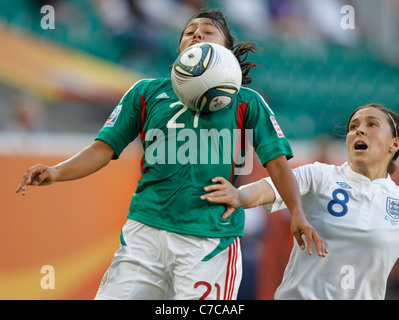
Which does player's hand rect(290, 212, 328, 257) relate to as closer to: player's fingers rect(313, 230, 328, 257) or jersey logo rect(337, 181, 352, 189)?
player's fingers rect(313, 230, 328, 257)

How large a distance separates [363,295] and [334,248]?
30cm

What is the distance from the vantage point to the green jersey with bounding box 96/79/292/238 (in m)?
2.81

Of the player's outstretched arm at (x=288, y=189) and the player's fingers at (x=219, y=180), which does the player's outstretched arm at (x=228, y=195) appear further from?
the player's outstretched arm at (x=288, y=189)

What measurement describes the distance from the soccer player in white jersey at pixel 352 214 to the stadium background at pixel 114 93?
3.03 meters

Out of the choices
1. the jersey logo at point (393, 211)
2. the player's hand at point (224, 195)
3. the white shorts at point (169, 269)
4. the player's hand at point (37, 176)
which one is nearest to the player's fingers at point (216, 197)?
the player's hand at point (224, 195)

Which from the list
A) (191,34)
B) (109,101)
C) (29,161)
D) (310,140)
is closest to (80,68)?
(109,101)

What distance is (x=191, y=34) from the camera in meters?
3.11

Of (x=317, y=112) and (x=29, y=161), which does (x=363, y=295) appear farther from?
(x=317, y=112)

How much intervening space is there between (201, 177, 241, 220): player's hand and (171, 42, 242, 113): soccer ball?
1.17 ft

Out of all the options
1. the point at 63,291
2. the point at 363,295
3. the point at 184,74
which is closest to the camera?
the point at 184,74

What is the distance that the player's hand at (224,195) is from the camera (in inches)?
109

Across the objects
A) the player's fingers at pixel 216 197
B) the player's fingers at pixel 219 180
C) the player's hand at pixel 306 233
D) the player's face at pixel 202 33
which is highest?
the player's face at pixel 202 33

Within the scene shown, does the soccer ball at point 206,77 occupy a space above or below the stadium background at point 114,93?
below

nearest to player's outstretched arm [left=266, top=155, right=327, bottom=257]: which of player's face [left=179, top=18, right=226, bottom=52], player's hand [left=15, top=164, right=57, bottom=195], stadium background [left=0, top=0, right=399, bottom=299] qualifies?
player's face [left=179, top=18, right=226, bottom=52]
